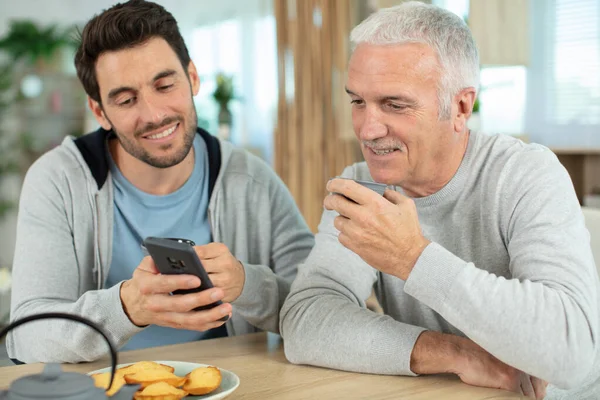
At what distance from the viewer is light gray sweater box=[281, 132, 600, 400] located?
1.18 metres

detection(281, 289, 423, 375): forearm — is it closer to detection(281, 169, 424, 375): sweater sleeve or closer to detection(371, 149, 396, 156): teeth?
detection(281, 169, 424, 375): sweater sleeve

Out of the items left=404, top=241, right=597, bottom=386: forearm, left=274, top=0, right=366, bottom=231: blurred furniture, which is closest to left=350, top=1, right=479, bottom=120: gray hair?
left=404, top=241, right=597, bottom=386: forearm

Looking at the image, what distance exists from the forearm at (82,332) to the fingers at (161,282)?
4.5 inches

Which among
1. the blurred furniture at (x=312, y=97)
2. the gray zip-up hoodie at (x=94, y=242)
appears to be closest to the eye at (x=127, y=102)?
the gray zip-up hoodie at (x=94, y=242)

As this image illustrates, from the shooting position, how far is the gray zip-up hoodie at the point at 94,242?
1478 millimetres

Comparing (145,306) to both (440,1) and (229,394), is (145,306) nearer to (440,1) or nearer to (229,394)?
(229,394)

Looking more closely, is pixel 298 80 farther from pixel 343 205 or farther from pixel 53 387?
pixel 53 387

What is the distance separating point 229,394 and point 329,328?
0.28 m

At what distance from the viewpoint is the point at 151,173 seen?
194 cm

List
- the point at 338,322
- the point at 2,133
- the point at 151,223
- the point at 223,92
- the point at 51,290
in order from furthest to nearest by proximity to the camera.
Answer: the point at 223,92 → the point at 2,133 → the point at 151,223 → the point at 51,290 → the point at 338,322

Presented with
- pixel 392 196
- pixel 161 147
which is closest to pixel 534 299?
pixel 392 196

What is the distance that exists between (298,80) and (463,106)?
3.38m

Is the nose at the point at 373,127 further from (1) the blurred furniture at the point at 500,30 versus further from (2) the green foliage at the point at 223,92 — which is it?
(2) the green foliage at the point at 223,92

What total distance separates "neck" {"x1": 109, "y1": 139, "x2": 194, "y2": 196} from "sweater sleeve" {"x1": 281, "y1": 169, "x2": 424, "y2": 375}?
0.52 m
